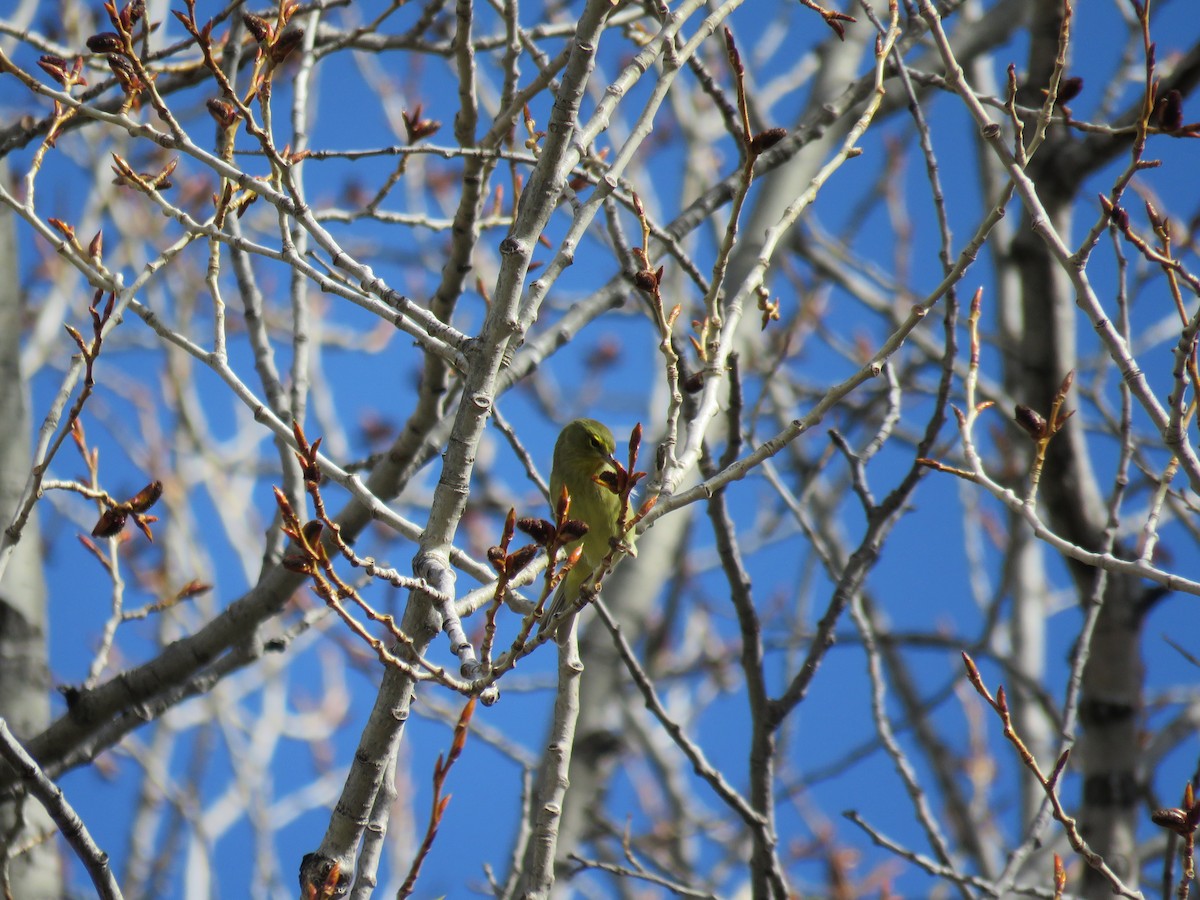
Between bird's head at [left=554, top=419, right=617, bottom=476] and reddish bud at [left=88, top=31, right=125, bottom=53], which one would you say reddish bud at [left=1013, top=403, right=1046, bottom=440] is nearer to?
bird's head at [left=554, top=419, right=617, bottom=476]

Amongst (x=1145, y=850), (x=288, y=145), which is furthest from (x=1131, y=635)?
(x=288, y=145)

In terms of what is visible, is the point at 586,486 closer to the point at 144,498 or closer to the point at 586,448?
the point at 586,448

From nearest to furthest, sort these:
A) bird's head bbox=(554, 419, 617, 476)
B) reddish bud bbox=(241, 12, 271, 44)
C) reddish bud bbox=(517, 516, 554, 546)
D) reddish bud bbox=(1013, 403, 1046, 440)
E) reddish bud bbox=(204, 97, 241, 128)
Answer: reddish bud bbox=(517, 516, 554, 546) → reddish bud bbox=(1013, 403, 1046, 440) → reddish bud bbox=(241, 12, 271, 44) → reddish bud bbox=(204, 97, 241, 128) → bird's head bbox=(554, 419, 617, 476)

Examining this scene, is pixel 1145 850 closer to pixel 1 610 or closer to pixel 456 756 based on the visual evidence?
pixel 456 756

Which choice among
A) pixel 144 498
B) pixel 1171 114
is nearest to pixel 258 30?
pixel 144 498

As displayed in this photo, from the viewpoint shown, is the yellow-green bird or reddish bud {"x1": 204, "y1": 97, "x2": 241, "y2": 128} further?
the yellow-green bird

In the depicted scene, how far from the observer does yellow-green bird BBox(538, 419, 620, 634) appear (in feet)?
11.9

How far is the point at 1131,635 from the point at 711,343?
2629 mm

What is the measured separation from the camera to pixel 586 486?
3846 millimetres

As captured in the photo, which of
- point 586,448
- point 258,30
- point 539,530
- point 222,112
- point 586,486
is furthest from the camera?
point 586,448

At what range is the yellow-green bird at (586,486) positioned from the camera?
3.62 m

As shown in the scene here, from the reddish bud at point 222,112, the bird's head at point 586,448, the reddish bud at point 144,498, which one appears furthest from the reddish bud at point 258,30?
the bird's head at point 586,448

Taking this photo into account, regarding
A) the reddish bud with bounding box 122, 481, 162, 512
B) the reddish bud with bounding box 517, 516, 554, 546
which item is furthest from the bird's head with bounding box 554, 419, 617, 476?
the reddish bud with bounding box 517, 516, 554, 546

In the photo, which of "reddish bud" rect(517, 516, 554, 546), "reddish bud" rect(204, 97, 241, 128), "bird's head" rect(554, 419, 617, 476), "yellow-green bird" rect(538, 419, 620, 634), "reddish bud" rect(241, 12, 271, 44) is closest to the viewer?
"reddish bud" rect(517, 516, 554, 546)
